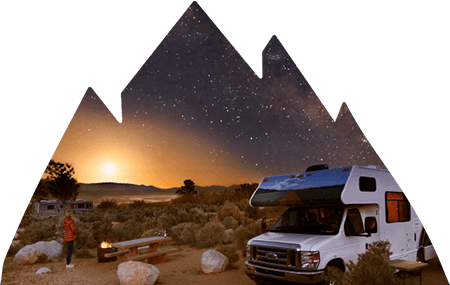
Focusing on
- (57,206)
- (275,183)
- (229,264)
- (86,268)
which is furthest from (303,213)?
(57,206)

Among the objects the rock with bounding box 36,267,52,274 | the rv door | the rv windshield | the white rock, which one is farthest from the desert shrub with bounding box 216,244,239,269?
the white rock

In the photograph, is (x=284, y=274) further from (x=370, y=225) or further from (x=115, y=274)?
(x=115, y=274)

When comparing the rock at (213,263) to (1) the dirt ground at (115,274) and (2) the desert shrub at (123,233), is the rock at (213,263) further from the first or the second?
(2) the desert shrub at (123,233)

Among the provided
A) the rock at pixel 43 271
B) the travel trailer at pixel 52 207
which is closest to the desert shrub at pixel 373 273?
the rock at pixel 43 271

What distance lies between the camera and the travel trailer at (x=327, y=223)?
20.0 feet

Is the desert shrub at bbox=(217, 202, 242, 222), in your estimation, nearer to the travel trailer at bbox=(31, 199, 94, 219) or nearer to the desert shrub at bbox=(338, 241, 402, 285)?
the desert shrub at bbox=(338, 241, 402, 285)

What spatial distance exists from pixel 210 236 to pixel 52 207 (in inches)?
828

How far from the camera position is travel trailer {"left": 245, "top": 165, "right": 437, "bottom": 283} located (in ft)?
20.0

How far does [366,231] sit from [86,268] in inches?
364

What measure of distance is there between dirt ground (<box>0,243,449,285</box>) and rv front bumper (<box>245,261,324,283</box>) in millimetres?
1621

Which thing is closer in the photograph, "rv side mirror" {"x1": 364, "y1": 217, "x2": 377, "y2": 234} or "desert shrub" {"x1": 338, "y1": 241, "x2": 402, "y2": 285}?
"desert shrub" {"x1": 338, "y1": 241, "x2": 402, "y2": 285}

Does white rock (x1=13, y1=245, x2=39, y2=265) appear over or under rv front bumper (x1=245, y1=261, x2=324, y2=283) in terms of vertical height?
under

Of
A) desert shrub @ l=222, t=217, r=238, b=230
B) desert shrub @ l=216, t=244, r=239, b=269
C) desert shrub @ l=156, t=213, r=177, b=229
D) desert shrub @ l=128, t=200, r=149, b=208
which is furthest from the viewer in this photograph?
desert shrub @ l=128, t=200, r=149, b=208

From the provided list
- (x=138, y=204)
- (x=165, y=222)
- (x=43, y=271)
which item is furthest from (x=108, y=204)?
(x=43, y=271)
